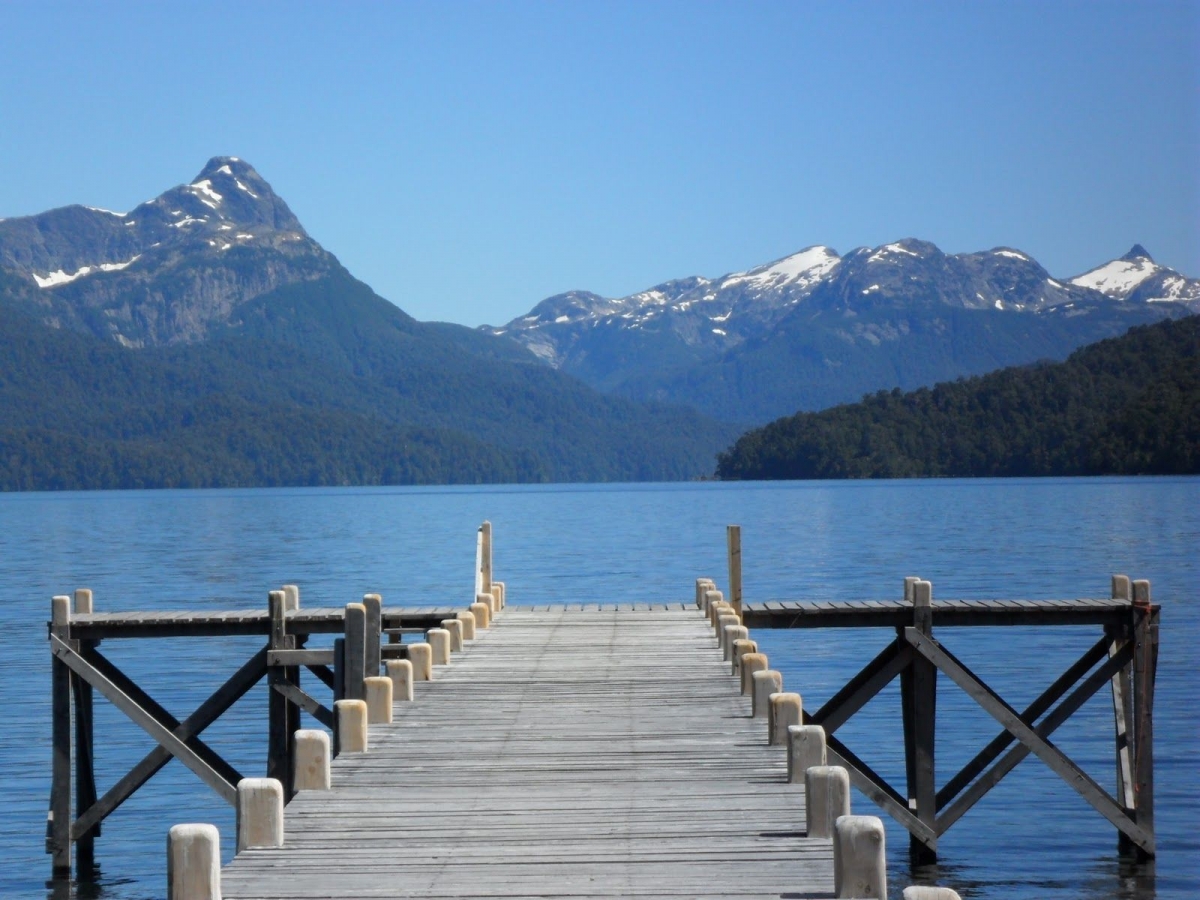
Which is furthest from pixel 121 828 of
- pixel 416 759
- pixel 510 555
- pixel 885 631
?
pixel 510 555

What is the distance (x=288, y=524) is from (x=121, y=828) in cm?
10588

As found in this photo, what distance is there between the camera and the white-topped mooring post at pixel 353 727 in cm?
1271

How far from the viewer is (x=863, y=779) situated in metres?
19.8

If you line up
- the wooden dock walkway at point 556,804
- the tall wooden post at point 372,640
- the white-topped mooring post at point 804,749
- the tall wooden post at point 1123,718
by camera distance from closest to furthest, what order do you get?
the wooden dock walkway at point 556,804
the white-topped mooring post at point 804,749
the tall wooden post at point 372,640
the tall wooden post at point 1123,718

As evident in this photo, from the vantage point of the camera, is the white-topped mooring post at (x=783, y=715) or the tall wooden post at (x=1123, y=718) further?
the tall wooden post at (x=1123, y=718)

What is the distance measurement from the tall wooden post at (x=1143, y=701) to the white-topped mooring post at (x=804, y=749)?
10.5 meters

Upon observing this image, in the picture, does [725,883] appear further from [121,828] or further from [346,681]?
[121,828]

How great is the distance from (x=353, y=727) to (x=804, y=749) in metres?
3.76

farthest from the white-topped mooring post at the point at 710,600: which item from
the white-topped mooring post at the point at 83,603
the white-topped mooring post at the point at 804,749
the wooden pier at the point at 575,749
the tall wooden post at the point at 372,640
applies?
the white-topped mooring post at the point at 804,749

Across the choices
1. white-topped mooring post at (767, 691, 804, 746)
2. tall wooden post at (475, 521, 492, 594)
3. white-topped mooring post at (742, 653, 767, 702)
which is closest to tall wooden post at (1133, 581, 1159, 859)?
white-topped mooring post at (742, 653, 767, 702)

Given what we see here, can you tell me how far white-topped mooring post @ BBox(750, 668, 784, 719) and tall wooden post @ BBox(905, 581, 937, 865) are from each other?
256 inches

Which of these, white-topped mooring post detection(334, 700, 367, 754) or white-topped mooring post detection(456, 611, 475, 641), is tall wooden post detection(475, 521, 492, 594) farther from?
white-topped mooring post detection(334, 700, 367, 754)

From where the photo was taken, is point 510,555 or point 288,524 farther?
point 288,524

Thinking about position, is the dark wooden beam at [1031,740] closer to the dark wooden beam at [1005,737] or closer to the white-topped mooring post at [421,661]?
the dark wooden beam at [1005,737]
